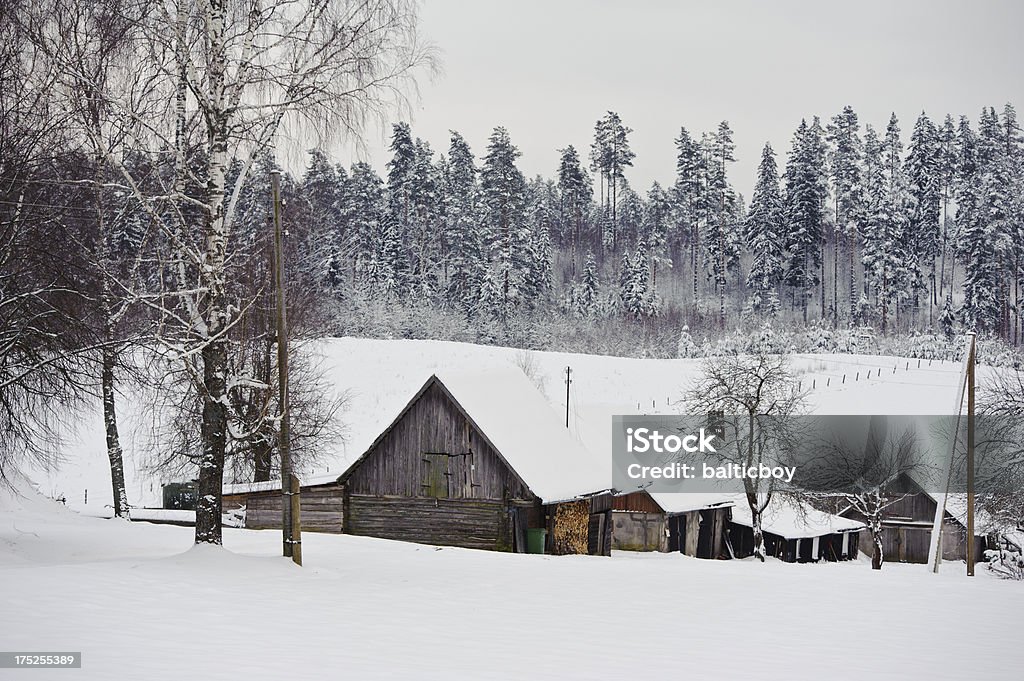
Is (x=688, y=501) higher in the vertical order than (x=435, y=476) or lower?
lower

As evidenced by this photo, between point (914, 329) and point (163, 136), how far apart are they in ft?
244

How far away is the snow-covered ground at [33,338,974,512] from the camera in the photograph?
46.0m

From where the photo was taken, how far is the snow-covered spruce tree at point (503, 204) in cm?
8506

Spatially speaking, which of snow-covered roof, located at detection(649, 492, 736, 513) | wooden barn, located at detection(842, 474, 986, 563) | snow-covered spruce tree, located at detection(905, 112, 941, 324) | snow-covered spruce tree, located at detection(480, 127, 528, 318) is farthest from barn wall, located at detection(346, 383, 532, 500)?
snow-covered spruce tree, located at detection(905, 112, 941, 324)

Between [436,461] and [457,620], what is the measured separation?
50.4ft

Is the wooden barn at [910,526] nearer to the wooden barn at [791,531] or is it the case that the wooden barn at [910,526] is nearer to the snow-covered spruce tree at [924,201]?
the wooden barn at [791,531]

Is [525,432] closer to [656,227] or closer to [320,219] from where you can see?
[320,219]

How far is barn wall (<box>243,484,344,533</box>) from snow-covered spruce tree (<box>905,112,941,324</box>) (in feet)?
233

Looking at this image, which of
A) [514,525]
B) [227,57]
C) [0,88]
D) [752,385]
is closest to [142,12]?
[227,57]

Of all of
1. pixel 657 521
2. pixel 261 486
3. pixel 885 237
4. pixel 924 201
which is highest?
pixel 924 201

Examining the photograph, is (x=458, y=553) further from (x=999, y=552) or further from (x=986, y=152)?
(x=986, y=152)

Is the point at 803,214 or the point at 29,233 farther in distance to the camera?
the point at 803,214

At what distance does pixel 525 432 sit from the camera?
2955 centimetres

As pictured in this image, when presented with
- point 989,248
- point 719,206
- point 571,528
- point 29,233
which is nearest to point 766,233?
point 719,206
